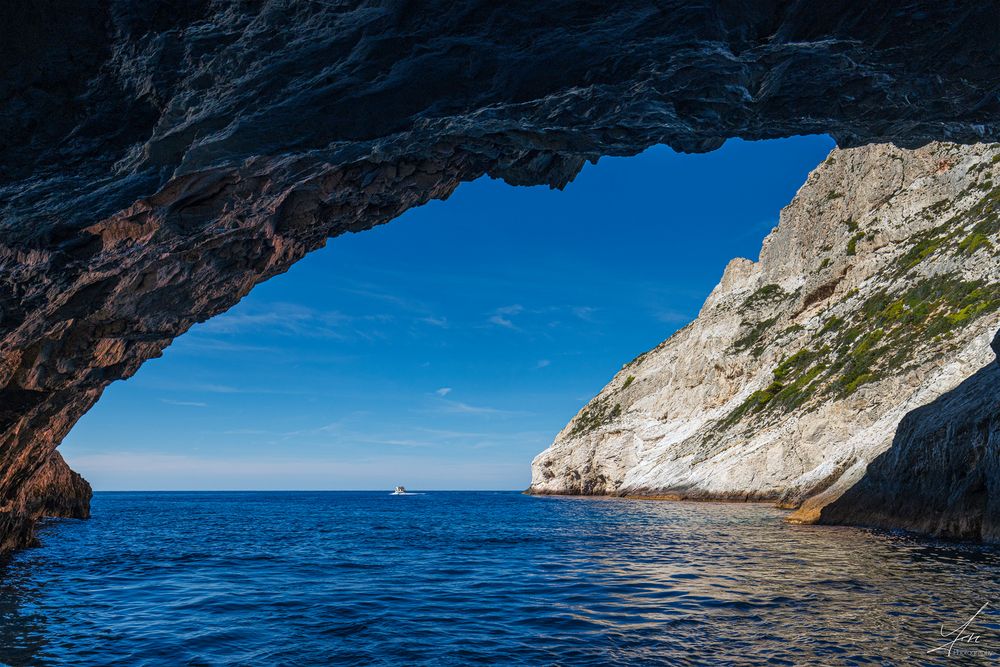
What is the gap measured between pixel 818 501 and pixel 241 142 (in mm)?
33674

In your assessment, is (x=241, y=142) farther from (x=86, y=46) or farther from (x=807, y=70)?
(x=807, y=70)

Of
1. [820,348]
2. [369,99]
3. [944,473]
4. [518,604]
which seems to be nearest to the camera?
[369,99]

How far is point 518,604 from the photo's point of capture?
46.1ft

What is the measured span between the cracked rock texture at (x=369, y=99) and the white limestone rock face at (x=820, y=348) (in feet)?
92.6

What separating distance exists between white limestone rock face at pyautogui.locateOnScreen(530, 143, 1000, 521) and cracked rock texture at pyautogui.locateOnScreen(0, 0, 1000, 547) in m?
28.2

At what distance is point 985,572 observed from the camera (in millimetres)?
15234

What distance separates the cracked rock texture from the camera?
7.38 m

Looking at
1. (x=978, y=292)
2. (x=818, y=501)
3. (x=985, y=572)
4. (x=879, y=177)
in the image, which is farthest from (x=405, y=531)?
(x=879, y=177)

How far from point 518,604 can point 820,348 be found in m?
60.7
